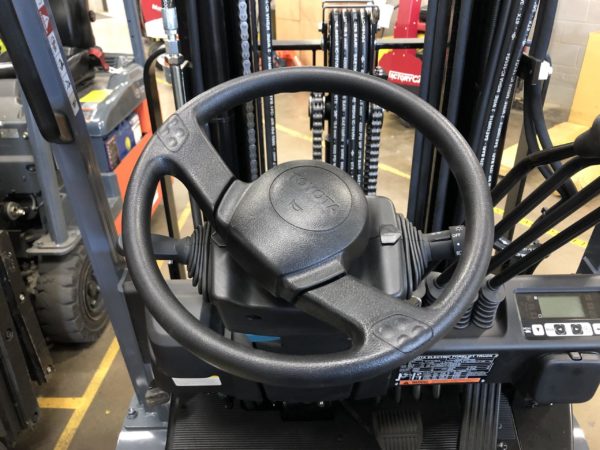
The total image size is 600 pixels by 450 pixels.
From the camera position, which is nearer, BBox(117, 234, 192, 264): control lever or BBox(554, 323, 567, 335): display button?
BBox(117, 234, 192, 264): control lever

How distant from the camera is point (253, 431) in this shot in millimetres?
1096

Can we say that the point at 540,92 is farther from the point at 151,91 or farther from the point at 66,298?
the point at 66,298

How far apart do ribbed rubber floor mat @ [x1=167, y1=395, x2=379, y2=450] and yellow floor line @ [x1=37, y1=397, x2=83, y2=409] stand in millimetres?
975

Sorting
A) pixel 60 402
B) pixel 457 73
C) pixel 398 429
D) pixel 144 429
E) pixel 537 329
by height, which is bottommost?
pixel 60 402

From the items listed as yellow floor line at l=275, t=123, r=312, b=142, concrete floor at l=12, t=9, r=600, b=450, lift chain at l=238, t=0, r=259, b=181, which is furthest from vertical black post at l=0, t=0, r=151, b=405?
yellow floor line at l=275, t=123, r=312, b=142

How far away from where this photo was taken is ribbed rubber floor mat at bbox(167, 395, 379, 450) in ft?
3.55

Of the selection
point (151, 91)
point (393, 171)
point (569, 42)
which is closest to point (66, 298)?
point (151, 91)

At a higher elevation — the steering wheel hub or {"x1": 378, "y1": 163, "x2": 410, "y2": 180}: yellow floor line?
the steering wheel hub

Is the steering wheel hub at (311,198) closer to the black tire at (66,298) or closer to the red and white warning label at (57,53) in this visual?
the red and white warning label at (57,53)

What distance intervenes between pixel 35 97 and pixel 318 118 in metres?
0.56

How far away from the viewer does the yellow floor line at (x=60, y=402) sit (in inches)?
74.6

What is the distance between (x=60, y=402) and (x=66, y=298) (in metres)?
0.37

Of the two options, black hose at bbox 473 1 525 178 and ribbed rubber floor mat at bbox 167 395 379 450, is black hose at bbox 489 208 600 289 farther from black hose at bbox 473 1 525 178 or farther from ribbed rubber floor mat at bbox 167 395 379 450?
ribbed rubber floor mat at bbox 167 395 379 450

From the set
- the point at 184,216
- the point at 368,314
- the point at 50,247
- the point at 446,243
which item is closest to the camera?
the point at 368,314
